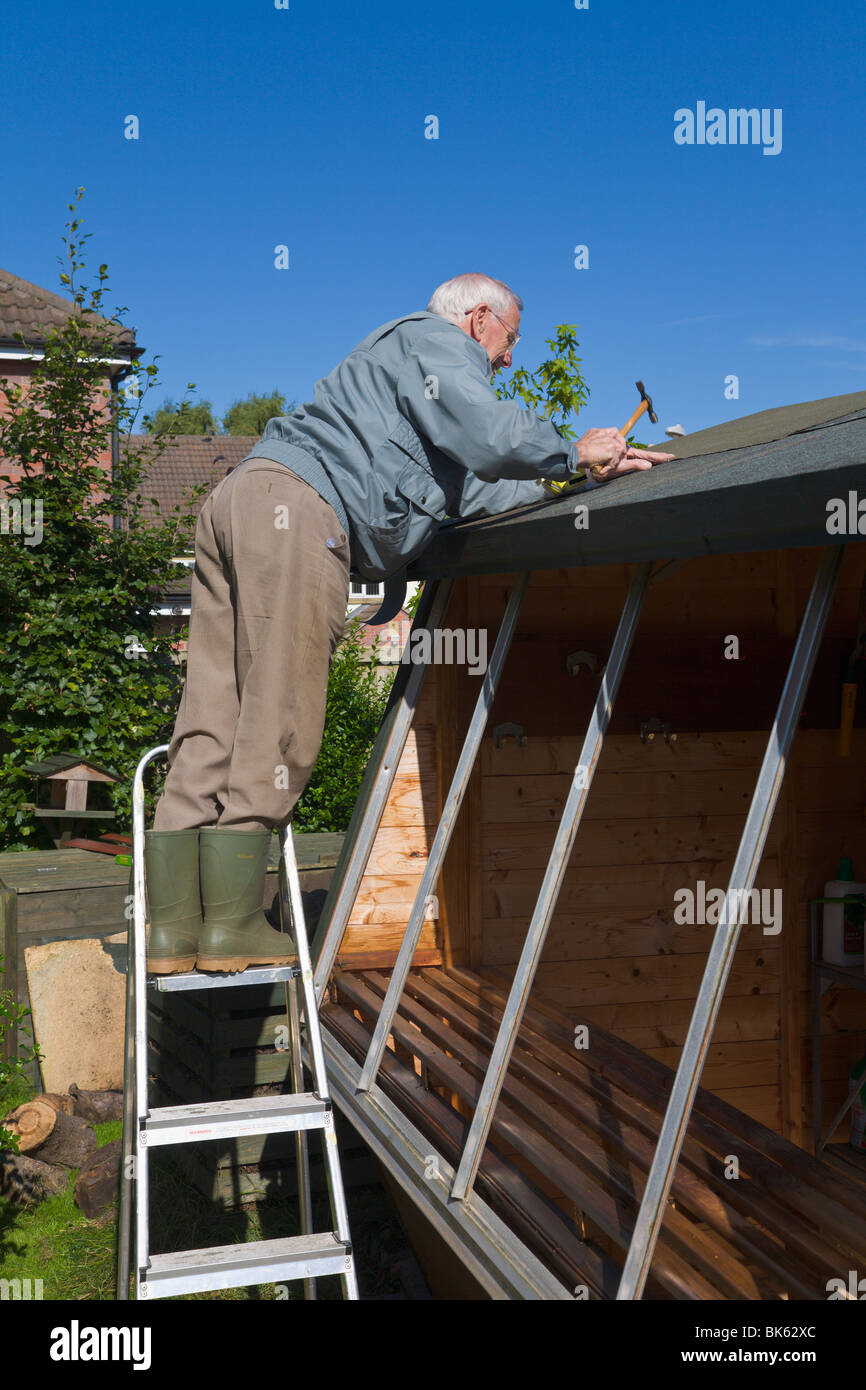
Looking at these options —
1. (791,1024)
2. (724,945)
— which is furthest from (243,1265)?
(791,1024)

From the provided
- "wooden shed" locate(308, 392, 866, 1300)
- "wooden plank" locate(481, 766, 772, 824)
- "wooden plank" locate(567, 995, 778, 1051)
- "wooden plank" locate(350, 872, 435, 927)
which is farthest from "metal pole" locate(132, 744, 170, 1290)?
"wooden plank" locate(567, 995, 778, 1051)

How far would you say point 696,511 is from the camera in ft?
7.52

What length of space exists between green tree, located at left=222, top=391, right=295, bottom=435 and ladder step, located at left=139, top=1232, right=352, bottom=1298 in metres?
52.7

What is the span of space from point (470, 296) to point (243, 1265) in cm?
272

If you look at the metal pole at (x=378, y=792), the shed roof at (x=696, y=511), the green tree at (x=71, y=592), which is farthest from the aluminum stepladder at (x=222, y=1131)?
the green tree at (x=71, y=592)

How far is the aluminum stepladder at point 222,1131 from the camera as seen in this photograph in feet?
8.21

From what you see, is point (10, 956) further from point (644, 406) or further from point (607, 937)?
point (644, 406)

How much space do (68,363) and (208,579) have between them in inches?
187

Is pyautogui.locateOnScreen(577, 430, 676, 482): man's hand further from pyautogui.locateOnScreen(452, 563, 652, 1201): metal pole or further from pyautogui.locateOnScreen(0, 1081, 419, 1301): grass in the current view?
pyautogui.locateOnScreen(0, 1081, 419, 1301): grass

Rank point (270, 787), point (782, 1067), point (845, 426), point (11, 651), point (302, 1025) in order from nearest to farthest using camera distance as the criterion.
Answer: point (845, 426) → point (270, 787) → point (302, 1025) → point (782, 1067) → point (11, 651)
